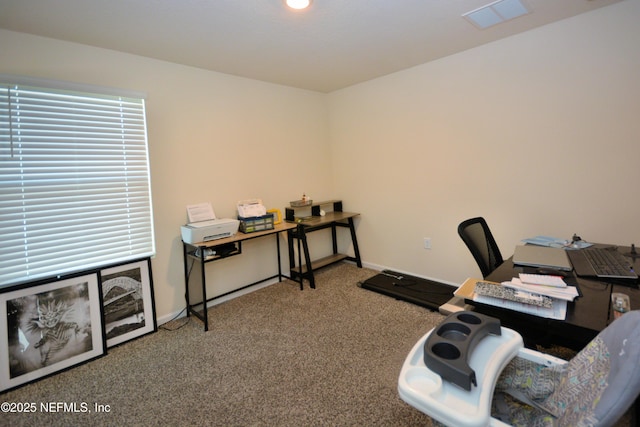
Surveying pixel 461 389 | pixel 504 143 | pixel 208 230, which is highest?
pixel 504 143

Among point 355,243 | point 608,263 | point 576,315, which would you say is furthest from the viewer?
point 355,243

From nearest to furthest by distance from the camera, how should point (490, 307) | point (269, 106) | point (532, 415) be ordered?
1. point (532, 415)
2. point (490, 307)
3. point (269, 106)

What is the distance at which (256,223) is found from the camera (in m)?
2.96

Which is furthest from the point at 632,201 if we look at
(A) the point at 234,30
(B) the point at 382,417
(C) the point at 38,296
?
(C) the point at 38,296

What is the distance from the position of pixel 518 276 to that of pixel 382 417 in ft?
3.47

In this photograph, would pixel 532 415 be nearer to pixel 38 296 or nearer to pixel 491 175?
pixel 491 175

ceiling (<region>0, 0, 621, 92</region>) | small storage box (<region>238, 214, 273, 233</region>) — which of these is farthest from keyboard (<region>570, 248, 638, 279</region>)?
small storage box (<region>238, 214, 273, 233</region>)

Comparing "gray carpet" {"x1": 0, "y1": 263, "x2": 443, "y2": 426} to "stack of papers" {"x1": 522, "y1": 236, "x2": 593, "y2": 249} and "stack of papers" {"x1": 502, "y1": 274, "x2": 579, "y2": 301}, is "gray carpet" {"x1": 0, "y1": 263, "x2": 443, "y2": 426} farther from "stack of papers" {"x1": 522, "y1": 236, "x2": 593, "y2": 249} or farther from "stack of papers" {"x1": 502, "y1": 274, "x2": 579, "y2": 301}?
"stack of papers" {"x1": 522, "y1": 236, "x2": 593, "y2": 249}

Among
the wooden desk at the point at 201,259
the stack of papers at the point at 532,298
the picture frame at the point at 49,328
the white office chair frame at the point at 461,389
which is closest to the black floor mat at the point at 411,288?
the wooden desk at the point at 201,259

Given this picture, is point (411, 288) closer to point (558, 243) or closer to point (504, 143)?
point (558, 243)

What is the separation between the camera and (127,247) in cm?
244

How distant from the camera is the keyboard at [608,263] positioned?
1.42 metres

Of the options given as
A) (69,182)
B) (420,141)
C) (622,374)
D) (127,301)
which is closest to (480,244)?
(622,374)

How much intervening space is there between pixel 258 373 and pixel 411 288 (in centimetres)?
185
